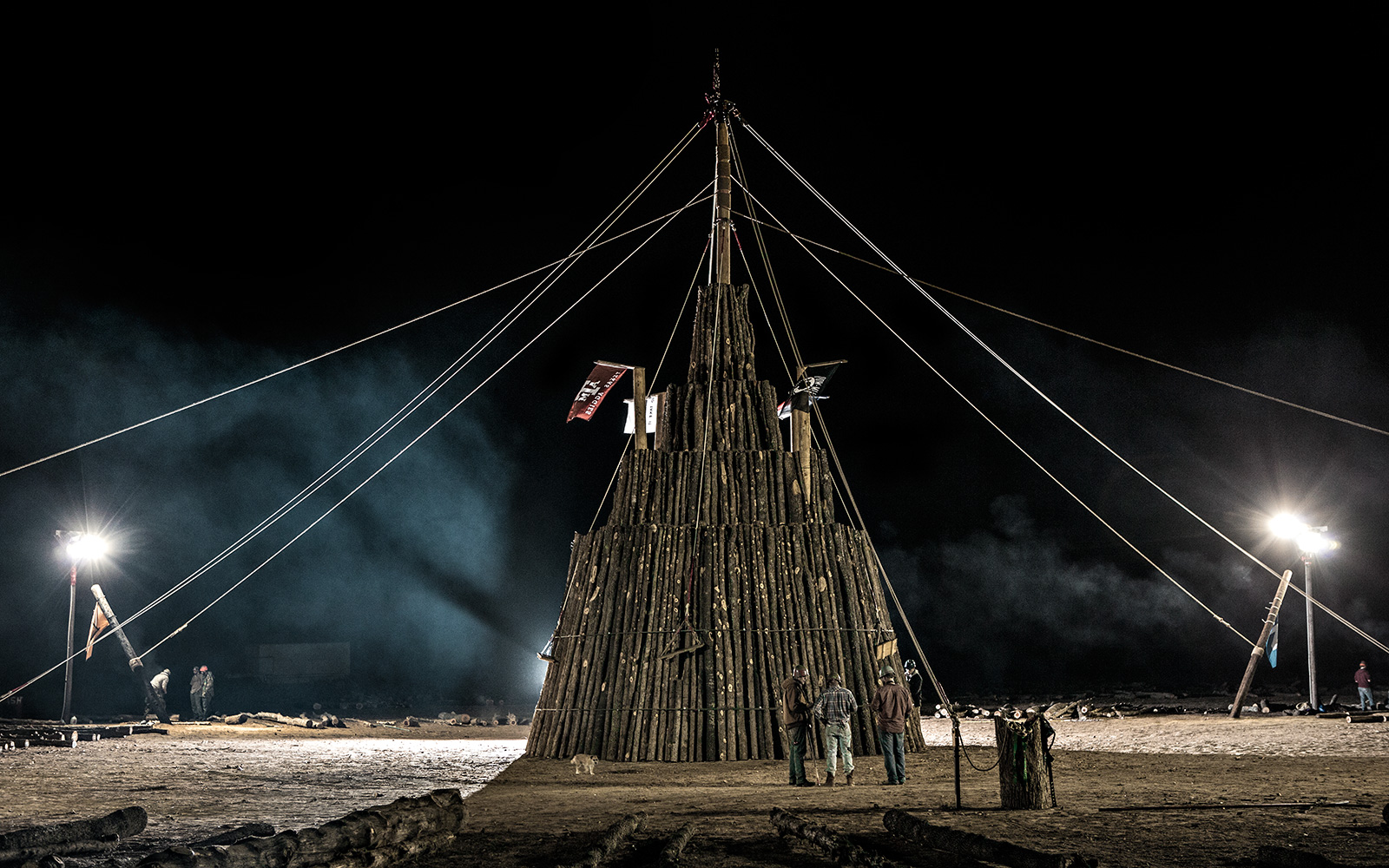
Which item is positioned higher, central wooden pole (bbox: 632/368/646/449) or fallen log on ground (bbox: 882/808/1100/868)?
central wooden pole (bbox: 632/368/646/449)

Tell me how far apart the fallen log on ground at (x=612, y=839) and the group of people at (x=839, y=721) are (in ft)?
11.8

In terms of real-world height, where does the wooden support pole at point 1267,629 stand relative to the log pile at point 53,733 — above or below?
above

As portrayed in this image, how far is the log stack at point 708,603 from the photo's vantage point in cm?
1349

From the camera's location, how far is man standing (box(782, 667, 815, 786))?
36.9 feet

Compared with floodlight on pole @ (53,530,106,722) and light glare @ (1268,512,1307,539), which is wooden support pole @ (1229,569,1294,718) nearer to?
light glare @ (1268,512,1307,539)

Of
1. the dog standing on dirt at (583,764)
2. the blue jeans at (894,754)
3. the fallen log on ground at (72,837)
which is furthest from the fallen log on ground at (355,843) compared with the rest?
the blue jeans at (894,754)

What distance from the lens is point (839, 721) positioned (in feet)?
37.9

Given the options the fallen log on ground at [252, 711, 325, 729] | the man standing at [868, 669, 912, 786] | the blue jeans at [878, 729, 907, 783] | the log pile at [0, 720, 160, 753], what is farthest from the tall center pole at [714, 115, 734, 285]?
the fallen log on ground at [252, 711, 325, 729]

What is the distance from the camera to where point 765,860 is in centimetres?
634

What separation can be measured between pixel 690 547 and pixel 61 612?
27.2 metres

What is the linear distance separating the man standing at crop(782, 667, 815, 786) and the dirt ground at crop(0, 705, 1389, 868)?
281mm

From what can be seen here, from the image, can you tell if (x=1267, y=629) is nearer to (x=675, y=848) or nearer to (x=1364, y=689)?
(x=1364, y=689)

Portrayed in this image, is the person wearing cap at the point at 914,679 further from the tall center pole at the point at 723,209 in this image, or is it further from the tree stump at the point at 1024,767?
the tall center pole at the point at 723,209

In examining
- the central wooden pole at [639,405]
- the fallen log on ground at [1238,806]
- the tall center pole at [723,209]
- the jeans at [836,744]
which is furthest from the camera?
the tall center pole at [723,209]
